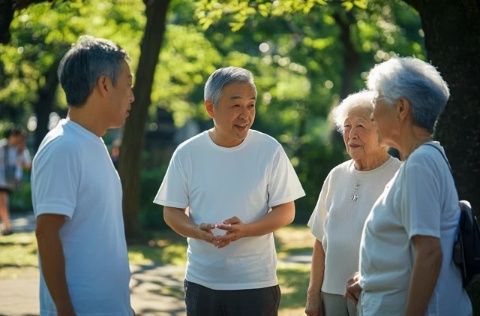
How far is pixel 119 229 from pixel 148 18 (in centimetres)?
1185

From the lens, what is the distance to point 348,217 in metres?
4.58

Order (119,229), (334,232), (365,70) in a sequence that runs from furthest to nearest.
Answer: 1. (365,70)
2. (334,232)
3. (119,229)

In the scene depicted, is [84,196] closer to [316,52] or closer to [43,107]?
[316,52]

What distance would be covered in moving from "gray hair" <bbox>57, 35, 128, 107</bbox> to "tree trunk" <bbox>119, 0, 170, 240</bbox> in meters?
11.5

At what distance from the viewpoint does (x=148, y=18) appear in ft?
50.2

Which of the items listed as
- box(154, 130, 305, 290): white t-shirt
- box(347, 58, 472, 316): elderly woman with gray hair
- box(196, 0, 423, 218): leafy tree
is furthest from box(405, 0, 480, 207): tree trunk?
box(196, 0, 423, 218): leafy tree

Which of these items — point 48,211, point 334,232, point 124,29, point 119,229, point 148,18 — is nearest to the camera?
point 48,211

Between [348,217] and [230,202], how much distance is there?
2.15 ft

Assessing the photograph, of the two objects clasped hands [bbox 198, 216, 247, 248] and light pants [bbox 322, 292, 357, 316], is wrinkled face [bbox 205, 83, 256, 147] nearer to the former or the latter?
clasped hands [bbox 198, 216, 247, 248]

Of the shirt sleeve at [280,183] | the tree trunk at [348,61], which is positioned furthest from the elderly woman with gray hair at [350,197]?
the tree trunk at [348,61]

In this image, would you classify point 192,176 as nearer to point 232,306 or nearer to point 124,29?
point 232,306

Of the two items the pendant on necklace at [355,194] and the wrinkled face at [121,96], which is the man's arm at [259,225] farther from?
the wrinkled face at [121,96]

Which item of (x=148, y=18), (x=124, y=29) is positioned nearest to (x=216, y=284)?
(x=148, y=18)

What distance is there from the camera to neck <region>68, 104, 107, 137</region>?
3.78 m
